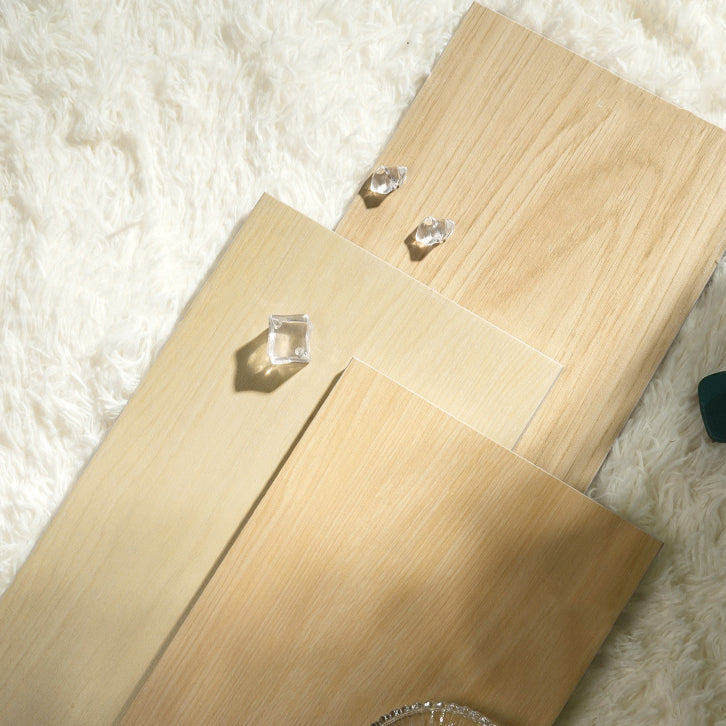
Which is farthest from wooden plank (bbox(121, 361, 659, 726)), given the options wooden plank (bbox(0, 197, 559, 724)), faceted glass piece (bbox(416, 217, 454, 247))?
faceted glass piece (bbox(416, 217, 454, 247))

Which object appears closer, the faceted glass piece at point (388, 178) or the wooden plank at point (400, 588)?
the wooden plank at point (400, 588)

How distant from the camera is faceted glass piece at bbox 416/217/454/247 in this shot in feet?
2.33

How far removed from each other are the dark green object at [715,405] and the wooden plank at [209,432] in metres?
0.16

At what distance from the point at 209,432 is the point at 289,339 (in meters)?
0.12

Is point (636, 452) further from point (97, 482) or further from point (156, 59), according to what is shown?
point (156, 59)

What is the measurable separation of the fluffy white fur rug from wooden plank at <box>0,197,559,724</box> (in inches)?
2.5

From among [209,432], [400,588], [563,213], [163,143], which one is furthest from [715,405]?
[163,143]

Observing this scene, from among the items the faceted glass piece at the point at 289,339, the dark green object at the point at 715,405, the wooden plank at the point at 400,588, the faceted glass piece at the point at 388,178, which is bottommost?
the wooden plank at the point at 400,588

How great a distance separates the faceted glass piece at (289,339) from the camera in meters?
0.66

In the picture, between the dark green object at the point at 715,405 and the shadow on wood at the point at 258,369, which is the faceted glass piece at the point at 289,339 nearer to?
the shadow on wood at the point at 258,369

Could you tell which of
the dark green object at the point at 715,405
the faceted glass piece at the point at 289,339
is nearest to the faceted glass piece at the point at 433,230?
the faceted glass piece at the point at 289,339

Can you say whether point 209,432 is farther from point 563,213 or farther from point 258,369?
point 563,213

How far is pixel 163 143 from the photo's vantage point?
0.77m

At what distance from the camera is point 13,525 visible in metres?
0.72
